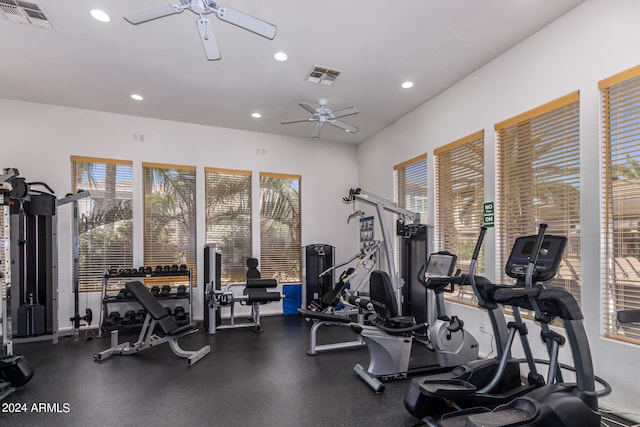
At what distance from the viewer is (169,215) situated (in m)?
5.87

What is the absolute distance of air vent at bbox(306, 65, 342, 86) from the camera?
4.07 m

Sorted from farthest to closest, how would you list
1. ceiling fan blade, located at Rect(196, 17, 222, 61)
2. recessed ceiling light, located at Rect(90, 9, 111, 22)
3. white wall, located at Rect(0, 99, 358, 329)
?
white wall, located at Rect(0, 99, 358, 329) → recessed ceiling light, located at Rect(90, 9, 111, 22) → ceiling fan blade, located at Rect(196, 17, 222, 61)

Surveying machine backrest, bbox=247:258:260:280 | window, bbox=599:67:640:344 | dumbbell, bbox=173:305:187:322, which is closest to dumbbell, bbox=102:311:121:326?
dumbbell, bbox=173:305:187:322

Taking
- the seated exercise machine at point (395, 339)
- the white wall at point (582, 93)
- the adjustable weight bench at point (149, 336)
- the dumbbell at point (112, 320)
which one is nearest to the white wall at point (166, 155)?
the dumbbell at point (112, 320)

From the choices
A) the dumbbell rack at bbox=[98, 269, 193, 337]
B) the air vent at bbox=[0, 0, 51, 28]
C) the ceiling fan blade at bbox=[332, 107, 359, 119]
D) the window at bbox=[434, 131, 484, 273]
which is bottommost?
the dumbbell rack at bbox=[98, 269, 193, 337]

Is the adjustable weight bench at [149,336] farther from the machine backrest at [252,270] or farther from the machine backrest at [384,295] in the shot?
the machine backrest at [384,295]

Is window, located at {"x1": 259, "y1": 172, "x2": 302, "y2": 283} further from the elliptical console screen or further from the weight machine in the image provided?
the elliptical console screen

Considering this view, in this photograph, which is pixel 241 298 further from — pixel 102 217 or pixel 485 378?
pixel 485 378

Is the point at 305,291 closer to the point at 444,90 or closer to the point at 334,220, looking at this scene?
the point at 334,220

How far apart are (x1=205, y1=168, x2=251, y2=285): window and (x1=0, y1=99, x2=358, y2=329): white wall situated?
5.8 inches

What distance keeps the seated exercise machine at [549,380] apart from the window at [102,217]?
530 cm

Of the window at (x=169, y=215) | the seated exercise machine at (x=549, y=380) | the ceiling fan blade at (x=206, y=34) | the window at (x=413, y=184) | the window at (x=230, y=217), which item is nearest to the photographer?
the seated exercise machine at (x=549, y=380)

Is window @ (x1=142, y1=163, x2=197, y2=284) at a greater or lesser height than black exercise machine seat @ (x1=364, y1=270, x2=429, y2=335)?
greater

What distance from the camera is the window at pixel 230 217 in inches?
243
